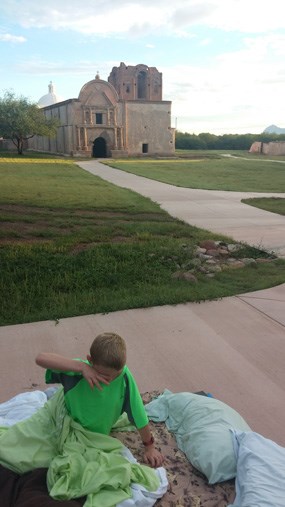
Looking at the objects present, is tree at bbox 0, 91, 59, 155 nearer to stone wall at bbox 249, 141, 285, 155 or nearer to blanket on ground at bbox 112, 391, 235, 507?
stone wall at bbox 249, 141, 285, 155

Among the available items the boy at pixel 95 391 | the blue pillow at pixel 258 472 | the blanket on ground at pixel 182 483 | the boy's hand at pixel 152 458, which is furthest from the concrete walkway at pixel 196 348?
the boy at pixel 95 391

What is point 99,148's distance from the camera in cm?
4716

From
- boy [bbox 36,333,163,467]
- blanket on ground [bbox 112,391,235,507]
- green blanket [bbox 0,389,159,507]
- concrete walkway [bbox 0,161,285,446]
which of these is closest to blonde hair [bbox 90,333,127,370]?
boy [bbox 36,333,163,467]

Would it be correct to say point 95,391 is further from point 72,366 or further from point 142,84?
point 142,84

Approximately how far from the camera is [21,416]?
312 centimetres

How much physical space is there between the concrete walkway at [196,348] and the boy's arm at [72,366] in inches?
48.0

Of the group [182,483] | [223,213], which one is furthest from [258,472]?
[223,213]

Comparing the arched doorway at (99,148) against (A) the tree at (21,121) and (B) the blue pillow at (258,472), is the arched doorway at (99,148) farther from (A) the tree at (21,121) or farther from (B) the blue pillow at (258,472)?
(B) the blue pillow at (258,472)

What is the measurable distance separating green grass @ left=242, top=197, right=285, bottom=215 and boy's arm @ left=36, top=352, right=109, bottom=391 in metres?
11.5

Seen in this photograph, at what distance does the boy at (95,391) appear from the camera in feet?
8.19

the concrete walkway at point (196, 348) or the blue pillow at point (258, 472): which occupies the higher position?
the blue pillow at point (258, 472)

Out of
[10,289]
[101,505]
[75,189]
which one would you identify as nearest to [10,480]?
[101,505]

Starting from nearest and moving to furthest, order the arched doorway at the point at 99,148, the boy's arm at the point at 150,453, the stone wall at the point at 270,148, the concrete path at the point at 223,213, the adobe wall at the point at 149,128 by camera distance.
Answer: the boy's arm at the point at 150,453 → the concrete path at the point at 223,213 → the arched doorway at the point at 99,148 → the adobe wall at the point at 149,128 → the stone wall at the point at 270,148

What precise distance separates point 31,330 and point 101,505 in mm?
2706
